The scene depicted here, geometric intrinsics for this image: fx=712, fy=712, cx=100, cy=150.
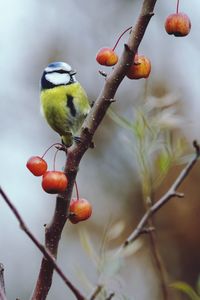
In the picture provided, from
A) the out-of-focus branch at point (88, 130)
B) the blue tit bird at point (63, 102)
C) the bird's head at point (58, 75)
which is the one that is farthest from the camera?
the bird's head at point (58, 75)

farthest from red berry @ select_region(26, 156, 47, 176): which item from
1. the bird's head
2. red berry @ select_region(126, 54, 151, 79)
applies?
the bird's head

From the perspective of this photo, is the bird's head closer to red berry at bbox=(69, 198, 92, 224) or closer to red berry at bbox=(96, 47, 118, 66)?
red berry at bbox=(96, 47, 118, 66)

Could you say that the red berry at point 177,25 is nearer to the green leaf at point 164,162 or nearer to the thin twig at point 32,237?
the green leaf at point 164,162

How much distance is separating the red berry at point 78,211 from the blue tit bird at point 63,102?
0.57 meters

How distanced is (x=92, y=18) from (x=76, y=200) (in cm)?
423

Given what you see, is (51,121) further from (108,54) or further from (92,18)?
(92,18)

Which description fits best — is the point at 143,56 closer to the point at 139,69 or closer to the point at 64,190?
the point at 139,69

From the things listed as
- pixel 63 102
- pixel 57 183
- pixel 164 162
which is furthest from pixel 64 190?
pixel 63 102

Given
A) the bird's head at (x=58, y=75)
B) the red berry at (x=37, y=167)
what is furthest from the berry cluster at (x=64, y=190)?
the bird's head at (x=58, y=75)

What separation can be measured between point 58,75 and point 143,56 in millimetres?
967

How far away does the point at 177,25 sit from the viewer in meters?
1.14

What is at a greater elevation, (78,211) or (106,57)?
(106,57)

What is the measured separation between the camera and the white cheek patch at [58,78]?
2.02 m

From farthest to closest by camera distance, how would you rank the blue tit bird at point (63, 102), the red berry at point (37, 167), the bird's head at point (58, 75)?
the bird's head at point (58, 75)
the blue tit bird at point (63, 102)
the red berry at point (37, 167)
